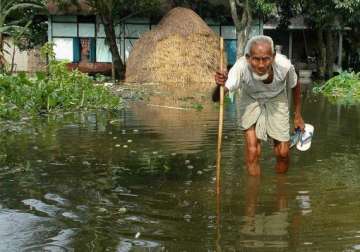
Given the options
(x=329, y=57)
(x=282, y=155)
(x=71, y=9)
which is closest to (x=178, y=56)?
(x=71, y=9)

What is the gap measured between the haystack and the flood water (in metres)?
12.8

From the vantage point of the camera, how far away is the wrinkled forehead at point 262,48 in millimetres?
4992

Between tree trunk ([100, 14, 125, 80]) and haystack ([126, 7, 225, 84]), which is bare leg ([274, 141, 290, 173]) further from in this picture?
tree trunk ([100, 14, 125, 80])

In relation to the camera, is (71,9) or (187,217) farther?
(71,9)

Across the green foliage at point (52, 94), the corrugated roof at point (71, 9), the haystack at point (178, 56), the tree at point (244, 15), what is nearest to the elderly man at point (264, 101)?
the green foliage at point (52, 94)

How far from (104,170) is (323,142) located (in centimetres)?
331

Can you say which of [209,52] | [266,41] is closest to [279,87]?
[266,41]

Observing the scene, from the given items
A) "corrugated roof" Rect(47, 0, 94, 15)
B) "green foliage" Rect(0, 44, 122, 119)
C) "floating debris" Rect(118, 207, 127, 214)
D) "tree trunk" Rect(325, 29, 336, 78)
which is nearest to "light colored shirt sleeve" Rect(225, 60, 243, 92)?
"floating debris" Rect(118, 207, 127, 214)

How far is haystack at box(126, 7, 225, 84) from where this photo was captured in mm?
21688

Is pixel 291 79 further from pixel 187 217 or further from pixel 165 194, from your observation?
pixel 187 217

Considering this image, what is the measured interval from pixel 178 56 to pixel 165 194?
667 inches

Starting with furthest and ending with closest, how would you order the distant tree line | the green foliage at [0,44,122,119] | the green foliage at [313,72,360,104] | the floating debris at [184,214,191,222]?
the distant tree line
the green foliage at [313,72,360,104]
the green foliage at [0,44,122,119]
the floating debris at [184,214,191,222]

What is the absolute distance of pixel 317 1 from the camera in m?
24.4

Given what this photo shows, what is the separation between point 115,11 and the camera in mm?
24859
